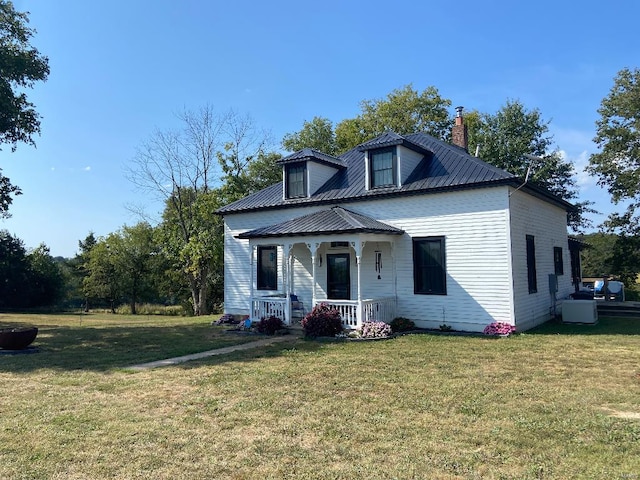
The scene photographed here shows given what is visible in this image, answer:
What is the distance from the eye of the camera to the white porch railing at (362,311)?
12875mm

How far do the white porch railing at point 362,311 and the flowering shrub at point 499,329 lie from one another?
2.98 metres

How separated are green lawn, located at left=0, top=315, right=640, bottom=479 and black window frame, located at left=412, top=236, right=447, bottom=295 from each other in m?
3.51

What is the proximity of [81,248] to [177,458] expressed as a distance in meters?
51.5

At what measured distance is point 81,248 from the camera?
1938 inches

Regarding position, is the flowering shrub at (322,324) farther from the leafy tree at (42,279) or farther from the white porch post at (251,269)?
the leafy tree at (42,279)

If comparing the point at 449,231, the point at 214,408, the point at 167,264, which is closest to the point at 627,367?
the point at 449,231

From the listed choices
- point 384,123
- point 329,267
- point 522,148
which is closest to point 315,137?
point 384,123

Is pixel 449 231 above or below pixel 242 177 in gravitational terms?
below

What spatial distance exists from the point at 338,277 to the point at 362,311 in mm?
2841

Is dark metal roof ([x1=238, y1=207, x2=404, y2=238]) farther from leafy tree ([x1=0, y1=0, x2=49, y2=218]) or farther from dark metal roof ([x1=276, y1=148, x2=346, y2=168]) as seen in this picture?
leafy tree ([x1=0, y1=0, x2=49, y2=218])

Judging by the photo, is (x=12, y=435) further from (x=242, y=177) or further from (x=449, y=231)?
(x=242, y=177)

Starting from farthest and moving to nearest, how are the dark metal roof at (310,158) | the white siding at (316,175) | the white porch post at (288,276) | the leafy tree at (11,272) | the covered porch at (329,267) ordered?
the leafy tree at (11,272) → the white siding at (316,175) → the dark metal roof at (310,158) → the white porch post at (288,276) → the covered porch at (329,267)

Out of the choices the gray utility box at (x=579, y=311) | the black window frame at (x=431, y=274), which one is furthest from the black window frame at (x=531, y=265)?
the black window frame at (x=431, y=274)

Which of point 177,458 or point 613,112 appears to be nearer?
point 177,458
